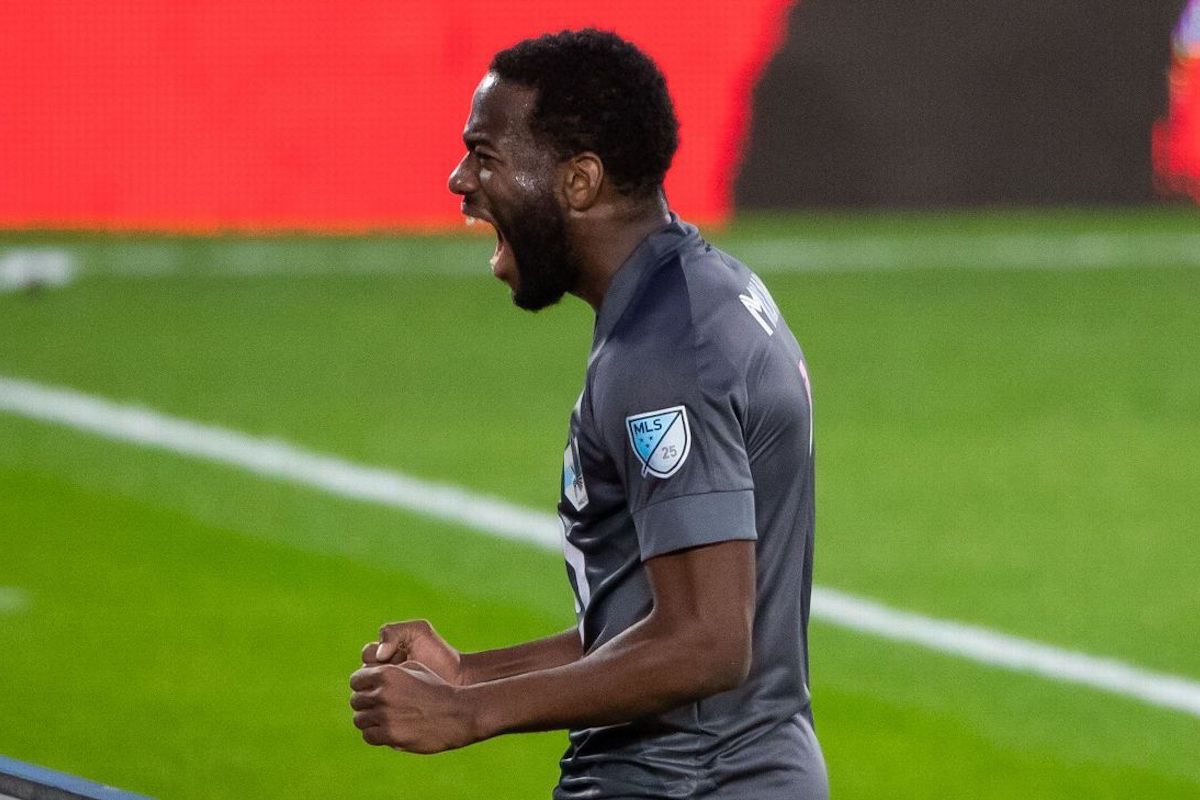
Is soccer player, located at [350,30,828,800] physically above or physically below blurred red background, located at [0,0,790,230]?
above

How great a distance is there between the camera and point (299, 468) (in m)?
9.37

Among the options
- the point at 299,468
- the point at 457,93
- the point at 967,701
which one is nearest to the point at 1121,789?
the point at 967,701

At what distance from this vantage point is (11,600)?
7418 millimetres

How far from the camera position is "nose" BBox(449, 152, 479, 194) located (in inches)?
127

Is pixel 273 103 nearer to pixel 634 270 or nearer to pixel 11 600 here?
pixel 11 600

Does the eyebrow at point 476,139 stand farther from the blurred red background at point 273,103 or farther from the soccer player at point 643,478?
the blurred red background at point 273,103

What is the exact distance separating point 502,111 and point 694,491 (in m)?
0.65

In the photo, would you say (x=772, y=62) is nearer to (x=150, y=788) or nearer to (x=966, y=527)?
(x=966, y=527)

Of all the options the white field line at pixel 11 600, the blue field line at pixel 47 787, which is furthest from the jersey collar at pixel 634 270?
the white field line at pixel 11 600

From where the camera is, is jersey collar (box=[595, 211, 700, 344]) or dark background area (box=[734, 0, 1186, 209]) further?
dark background area (box=[734, 0, 1186, 209])

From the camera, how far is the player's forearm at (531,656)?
11.7 feet

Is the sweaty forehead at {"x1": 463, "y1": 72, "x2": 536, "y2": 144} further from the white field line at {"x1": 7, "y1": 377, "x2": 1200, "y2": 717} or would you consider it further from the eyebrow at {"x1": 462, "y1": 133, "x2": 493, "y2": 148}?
the white field line at {"x1": 7, "y1": 377, "x2": 1200, "y2": 717}

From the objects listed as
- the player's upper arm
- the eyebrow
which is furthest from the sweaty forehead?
the player's upper arm

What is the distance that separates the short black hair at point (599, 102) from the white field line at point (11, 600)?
4636 mm
